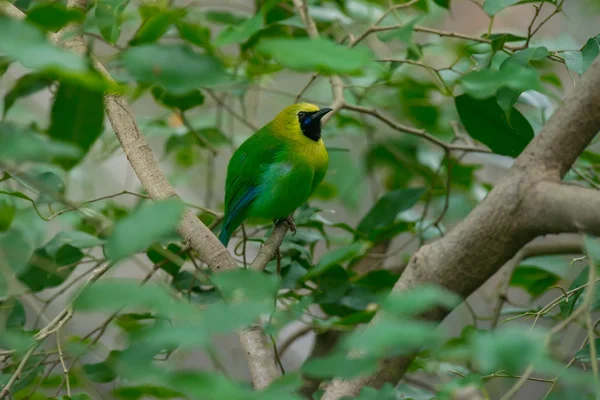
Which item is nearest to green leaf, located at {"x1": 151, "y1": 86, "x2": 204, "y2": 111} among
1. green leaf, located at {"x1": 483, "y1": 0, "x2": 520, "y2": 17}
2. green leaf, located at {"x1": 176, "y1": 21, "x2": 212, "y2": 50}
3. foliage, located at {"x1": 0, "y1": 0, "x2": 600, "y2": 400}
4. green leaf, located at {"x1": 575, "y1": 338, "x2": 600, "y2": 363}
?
foliage, located at {"x1": 0, "y1": 0, "x2": 600, "y2": 400}

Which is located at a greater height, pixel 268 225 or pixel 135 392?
pixel 135 392

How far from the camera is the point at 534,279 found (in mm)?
2111

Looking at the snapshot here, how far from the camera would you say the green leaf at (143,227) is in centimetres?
61

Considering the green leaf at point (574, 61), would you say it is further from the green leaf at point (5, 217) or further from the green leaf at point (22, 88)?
the green leaf at point (5, 217)

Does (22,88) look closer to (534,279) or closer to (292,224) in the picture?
(292,224)

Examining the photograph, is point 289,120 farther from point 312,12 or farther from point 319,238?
point 319,238

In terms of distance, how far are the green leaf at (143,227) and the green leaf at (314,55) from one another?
17 cm

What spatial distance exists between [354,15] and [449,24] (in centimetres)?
213

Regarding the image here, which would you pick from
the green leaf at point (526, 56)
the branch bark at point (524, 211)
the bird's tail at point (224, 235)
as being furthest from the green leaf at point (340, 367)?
the bird's tail at point (224, 235)

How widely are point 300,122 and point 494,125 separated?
1021 millimetres

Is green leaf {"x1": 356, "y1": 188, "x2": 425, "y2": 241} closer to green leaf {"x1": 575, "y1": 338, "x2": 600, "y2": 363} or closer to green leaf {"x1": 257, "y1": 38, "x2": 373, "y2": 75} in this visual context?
green leaf {"x1": 575, "y1": 338, "x2": 600, "y2": 363}

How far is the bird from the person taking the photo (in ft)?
7.82

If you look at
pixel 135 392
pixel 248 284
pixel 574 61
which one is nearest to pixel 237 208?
pixel 574 61

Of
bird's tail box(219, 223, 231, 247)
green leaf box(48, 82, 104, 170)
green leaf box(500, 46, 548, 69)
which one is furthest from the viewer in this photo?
bird's tail box(219, 223, 231, 247)
